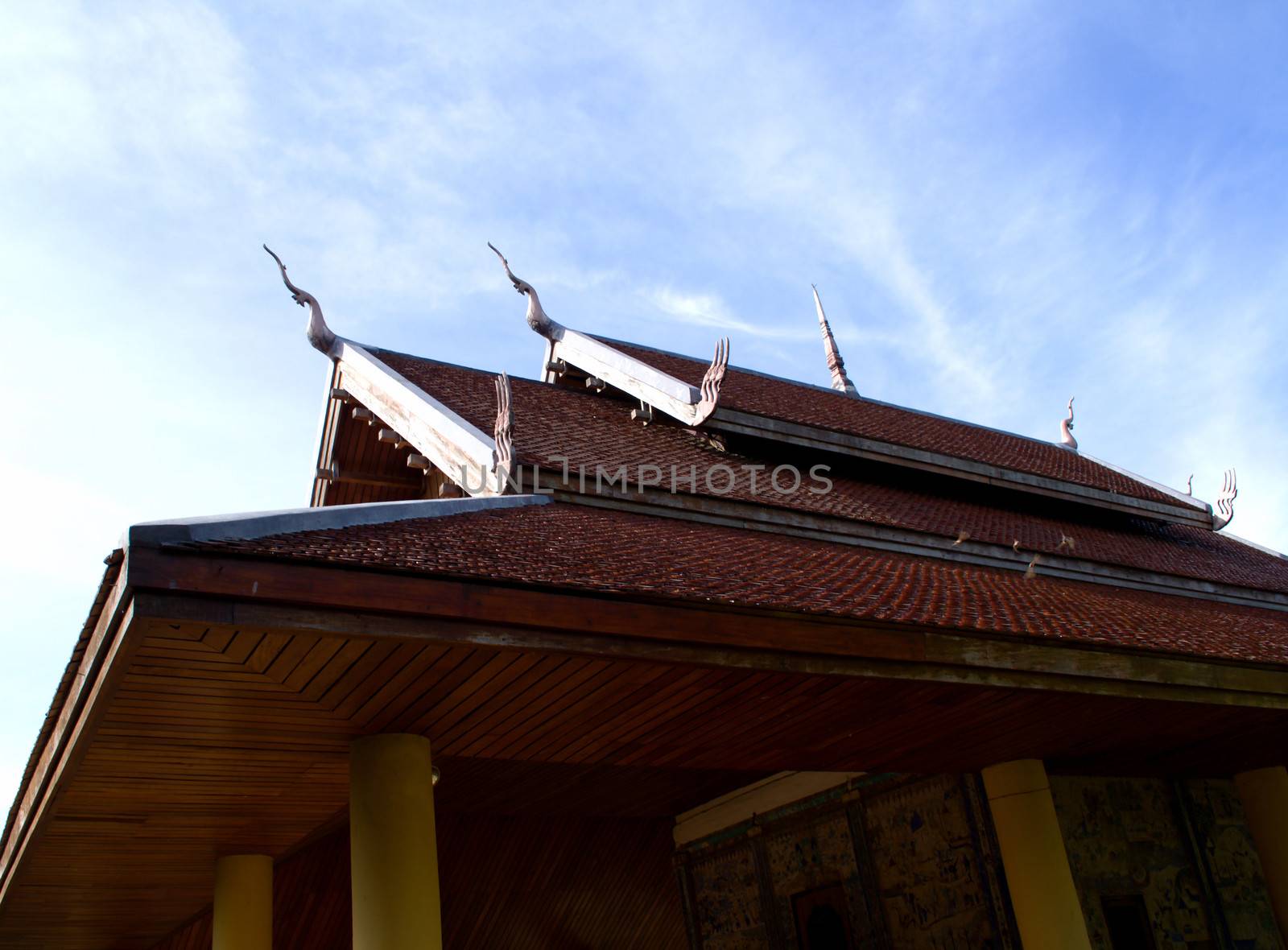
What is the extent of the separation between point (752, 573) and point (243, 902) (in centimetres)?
376

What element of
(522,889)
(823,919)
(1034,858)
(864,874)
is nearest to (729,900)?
(823,919)

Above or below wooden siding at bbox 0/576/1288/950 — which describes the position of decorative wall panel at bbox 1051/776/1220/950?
below

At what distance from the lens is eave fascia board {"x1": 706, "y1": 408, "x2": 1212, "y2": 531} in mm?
10016

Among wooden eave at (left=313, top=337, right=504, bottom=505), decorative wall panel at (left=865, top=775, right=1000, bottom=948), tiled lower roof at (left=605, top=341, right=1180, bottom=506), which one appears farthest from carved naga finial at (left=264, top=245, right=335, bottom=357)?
decorative wall panel at (left=865, top=775, right=1000, bottom=948)

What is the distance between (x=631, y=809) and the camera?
9.56 metres

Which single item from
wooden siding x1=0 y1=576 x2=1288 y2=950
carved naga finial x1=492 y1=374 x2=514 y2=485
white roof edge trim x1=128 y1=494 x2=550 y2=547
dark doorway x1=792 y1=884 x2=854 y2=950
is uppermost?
carved naga finial x1=492 y1=374 x2=514 y2=485

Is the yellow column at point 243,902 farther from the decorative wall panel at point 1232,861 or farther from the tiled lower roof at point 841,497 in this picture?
the decorative wall panel at point 1232,861

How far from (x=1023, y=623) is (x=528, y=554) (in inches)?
109

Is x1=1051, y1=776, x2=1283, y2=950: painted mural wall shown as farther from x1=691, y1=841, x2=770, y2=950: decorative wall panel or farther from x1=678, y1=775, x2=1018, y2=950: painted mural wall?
x1=691, y1=841, x2=770, y2=950: decorative wall panel

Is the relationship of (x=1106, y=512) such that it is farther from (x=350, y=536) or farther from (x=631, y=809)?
(x=350, y=536)

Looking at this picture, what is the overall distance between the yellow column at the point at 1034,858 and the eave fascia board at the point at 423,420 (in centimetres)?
378

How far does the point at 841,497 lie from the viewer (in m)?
9.60

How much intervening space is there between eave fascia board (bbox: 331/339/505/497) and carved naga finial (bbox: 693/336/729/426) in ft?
6.64

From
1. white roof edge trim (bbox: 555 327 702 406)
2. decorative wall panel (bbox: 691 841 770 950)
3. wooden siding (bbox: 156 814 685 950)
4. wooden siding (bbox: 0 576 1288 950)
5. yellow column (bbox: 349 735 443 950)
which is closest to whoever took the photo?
wooden siding (bbox: 0 576 1288 950)
